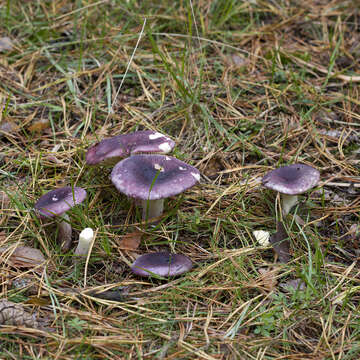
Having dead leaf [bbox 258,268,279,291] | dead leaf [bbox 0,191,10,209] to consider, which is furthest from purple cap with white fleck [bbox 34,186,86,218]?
dead leaf [bbox 258,268,279,291]

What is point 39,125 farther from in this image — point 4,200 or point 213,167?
point 213,167

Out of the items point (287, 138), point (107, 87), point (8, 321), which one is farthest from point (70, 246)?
point (287, 138)

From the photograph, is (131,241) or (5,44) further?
(5,44)

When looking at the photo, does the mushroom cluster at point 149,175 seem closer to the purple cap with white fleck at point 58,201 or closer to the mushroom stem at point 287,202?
the purple cap with white fleck at point 58,201

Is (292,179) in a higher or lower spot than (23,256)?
higher

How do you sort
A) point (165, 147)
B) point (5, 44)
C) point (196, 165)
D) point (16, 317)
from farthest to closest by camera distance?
point (5, 44)
point (196, 165)
point (165, 147)
point (16, 317)

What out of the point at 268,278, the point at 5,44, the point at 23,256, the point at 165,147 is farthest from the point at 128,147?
the point at 5,44

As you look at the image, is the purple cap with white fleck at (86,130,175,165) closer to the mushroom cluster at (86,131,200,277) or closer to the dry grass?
the mushroom cluster at (86,131,200,277)
